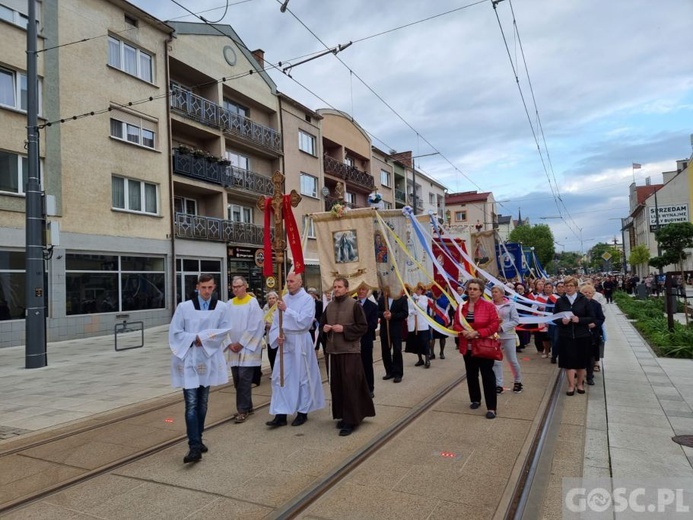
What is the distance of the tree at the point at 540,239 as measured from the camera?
6406cm

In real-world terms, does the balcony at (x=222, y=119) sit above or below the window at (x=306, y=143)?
below

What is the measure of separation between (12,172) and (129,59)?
6784mm

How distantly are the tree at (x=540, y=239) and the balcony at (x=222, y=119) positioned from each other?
46541mm

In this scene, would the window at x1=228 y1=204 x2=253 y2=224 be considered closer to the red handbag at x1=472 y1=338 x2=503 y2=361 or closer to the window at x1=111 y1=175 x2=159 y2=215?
the window at x1=111 y1=175 x2=159 y2=215

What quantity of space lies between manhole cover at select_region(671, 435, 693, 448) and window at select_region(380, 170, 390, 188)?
36.4 m

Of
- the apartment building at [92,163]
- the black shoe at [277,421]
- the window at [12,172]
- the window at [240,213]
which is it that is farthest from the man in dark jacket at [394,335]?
the window at [240,213]

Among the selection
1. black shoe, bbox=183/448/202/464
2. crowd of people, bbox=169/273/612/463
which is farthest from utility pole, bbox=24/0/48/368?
black shoe, bbox=183/448/202/464

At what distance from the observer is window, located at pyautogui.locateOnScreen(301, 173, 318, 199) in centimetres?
2943

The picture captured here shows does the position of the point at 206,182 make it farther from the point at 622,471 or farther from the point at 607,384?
the point at 622,471

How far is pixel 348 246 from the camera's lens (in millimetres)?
8430

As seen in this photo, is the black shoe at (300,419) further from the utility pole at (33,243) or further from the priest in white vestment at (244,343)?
the utility pole at (33,243)

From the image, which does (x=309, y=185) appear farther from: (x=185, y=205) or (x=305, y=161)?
(x=185, y=205)

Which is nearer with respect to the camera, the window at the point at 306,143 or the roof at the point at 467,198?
the window at the point at 306,143

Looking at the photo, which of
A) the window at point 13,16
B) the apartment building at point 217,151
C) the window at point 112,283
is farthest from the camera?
the apartment building at point 217,151
